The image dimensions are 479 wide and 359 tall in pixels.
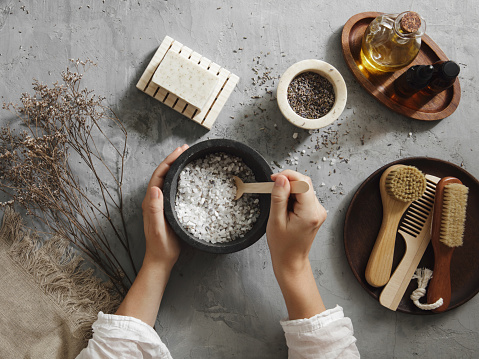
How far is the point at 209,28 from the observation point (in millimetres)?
1105

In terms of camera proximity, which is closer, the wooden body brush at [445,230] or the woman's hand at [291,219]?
the woman's hand at [291,219]

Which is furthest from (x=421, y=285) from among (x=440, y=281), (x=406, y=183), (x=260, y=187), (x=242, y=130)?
(x=242, y=130)

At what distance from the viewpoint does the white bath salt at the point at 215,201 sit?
0.94m

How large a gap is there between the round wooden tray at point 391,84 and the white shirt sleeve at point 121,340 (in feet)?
3.05

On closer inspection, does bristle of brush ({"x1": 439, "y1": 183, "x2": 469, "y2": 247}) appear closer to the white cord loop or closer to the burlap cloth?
the white cord loop

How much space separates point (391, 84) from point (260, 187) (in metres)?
0.56

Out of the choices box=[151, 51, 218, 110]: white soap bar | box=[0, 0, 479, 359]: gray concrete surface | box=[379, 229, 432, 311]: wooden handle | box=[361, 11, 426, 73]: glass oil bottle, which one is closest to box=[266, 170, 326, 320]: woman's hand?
box=[0, 0, 479, 359]: gray concrete surface

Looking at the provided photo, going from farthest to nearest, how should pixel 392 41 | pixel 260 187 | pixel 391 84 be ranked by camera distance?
pixel 391 84 → pixel 392 41 → pixel 260 187

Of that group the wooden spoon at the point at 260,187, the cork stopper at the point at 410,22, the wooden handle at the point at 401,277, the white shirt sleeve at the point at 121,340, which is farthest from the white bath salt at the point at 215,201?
the cork stopper at the point at 410,22

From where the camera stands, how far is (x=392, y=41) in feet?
3.25

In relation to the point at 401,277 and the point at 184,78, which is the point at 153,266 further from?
the point at 401,277

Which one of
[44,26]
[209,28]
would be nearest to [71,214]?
[44,26]

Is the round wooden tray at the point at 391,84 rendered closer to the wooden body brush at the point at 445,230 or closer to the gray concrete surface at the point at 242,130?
the gray concrete surface at the point at 242,130

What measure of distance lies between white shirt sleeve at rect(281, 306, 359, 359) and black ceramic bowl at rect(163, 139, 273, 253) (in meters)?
0.27
